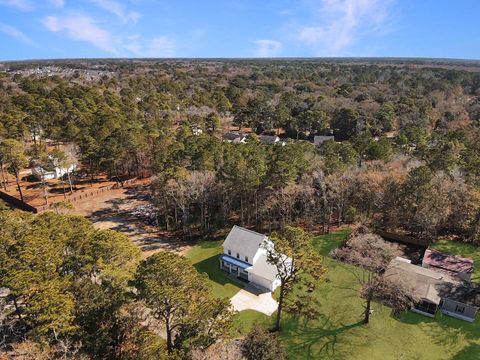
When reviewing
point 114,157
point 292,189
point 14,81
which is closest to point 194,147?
point 114,157

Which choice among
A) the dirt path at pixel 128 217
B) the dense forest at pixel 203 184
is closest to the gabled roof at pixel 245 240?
the dense forest at pixel 203 184

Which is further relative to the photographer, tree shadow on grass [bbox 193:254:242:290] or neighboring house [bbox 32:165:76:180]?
neighboring house [bbox 32:165:76:180]

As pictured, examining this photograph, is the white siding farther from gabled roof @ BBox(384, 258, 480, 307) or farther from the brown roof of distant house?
the brown roof of distant house

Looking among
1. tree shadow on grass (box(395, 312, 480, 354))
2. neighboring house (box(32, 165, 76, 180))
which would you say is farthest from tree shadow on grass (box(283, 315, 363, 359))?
neighboring house (box(32, 165, 76, 180))

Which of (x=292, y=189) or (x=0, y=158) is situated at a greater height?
(x=0, y=158)

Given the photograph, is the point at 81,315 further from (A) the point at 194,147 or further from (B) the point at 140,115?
(B) the point at 140,115

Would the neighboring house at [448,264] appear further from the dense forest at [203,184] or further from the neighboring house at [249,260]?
the neighboring house at [249,260]
